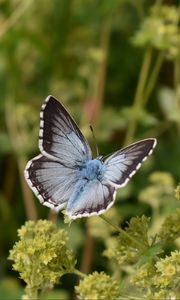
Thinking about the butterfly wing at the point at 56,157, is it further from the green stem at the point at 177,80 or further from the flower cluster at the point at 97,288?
the green stem at the point at 177,80

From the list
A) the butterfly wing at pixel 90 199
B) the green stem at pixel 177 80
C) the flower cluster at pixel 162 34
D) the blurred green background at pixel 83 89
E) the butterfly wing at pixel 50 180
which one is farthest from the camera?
the blurred green background at pixel 83 89

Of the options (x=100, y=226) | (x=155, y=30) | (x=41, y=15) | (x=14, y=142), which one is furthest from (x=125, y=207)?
(x=41, y=15)

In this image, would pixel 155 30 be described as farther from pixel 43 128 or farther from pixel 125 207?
pixel 43 128

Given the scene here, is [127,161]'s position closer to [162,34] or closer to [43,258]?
[43,258]

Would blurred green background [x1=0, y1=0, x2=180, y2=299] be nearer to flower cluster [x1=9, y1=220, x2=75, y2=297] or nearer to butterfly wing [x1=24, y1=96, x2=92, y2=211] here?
butterfly wing [x1=24, y1=96, x2=92, y2=211]

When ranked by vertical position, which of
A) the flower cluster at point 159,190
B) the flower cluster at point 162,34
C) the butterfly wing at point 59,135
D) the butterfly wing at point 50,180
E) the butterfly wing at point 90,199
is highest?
the flower cluster at point 162,34

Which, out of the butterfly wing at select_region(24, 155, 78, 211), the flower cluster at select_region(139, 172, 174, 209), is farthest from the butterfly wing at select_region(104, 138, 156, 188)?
the flower cluster at select_region(139, 172, 174, 209)

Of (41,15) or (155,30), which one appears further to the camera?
(41,15)

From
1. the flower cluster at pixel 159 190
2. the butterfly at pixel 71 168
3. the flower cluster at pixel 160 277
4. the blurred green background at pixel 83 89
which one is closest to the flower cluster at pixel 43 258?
the butterfly at pixel 71 168
